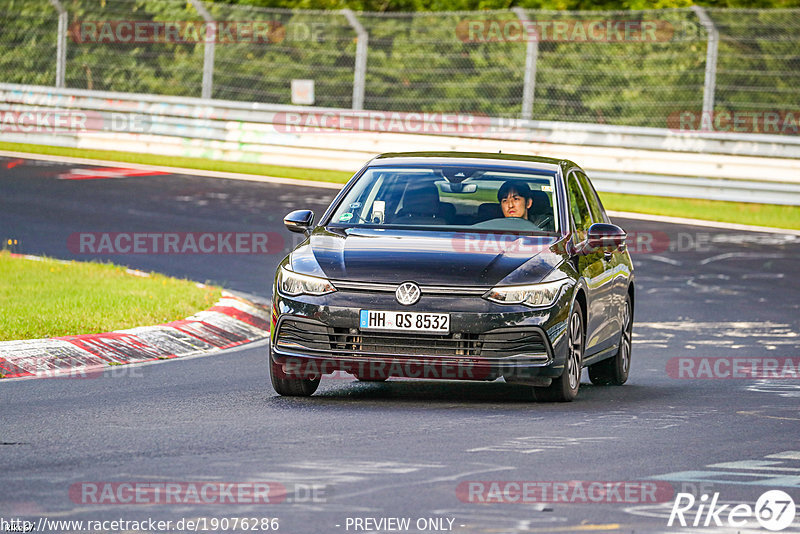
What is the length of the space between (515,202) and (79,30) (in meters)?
20.9

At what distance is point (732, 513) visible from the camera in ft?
21.3

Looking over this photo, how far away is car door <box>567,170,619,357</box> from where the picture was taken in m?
10.3

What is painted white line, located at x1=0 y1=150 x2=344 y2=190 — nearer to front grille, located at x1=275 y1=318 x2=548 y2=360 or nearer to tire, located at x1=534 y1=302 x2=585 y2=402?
tire, located at x1=534 y1=302 x2=585 y2=402

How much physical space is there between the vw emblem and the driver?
1.45 meters

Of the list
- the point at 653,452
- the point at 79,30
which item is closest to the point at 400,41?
the point at 79,30

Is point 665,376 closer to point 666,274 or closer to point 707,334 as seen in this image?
point 707,334

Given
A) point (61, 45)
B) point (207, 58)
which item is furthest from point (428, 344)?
point (61, 45)

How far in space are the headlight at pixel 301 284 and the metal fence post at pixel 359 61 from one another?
17.5 meters

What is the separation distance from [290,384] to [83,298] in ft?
14.2

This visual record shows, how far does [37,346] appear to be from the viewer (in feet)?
36.5

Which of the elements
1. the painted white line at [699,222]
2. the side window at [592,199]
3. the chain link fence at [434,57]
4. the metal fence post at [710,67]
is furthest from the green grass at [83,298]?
the chain link fence at [434,57]

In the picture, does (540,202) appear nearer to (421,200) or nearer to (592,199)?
(421,200)

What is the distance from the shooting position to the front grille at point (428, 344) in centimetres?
934

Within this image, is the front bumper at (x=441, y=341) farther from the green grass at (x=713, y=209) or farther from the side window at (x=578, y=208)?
the green grass at (x=713, y=209)
